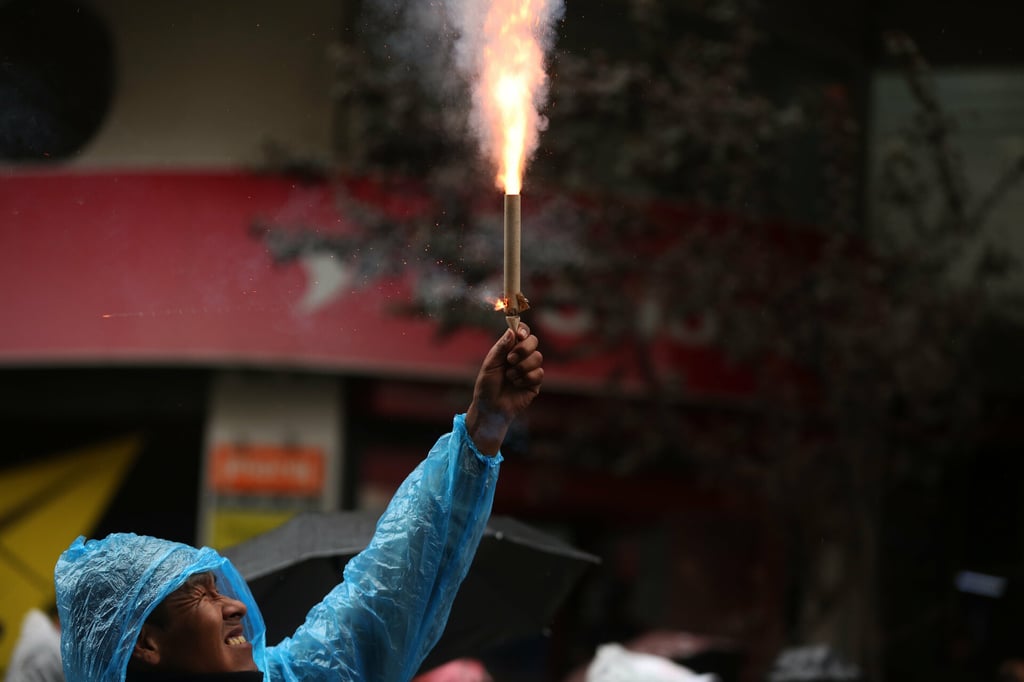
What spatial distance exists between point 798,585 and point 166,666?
6268mm

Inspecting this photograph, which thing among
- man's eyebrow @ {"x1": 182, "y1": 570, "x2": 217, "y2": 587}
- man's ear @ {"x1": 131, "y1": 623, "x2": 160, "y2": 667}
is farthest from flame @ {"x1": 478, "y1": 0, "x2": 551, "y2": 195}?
man's ear @ {"x1": 131, "y1": 623, "x2": 160, "y2": 667}

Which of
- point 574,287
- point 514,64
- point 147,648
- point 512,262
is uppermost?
point 514,64

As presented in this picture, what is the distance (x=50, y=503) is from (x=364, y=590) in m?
→ 6.73

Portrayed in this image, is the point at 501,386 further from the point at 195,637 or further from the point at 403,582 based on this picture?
the point at 195,637

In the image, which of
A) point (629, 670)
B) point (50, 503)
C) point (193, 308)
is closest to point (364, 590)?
point (629, 670)

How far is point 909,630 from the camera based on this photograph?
8.53 metres

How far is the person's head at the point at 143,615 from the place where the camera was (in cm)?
225

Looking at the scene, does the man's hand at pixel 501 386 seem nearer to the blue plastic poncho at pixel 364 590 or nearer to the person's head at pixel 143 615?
the blue plastic poncho at pixel 364 590

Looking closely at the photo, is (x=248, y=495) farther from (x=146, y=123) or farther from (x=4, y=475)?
(x=146, y=123)

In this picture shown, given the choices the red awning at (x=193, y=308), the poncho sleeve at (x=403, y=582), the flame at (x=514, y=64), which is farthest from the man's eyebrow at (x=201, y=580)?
the red awning at (x=193, y=308)

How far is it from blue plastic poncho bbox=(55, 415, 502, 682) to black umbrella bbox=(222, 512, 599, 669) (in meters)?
0.99

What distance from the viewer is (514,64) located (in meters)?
2.72

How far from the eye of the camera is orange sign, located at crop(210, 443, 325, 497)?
8.31 meters

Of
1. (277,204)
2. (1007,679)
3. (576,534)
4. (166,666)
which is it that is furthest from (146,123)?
(166,666)
